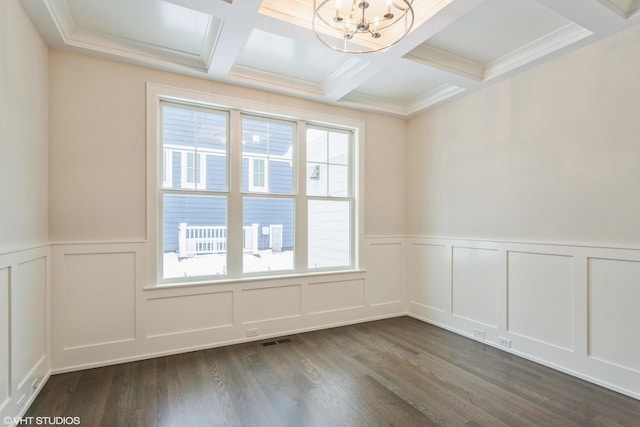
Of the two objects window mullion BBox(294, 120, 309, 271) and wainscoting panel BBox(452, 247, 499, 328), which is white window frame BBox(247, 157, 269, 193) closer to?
window mullion BBox(294, 120, 309, 271)

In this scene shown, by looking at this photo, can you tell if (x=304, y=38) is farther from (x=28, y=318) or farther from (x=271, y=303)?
(x=28, y=318)

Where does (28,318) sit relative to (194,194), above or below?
below

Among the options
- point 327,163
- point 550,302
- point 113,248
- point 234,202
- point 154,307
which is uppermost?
point 327,163

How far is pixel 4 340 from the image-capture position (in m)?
1.90

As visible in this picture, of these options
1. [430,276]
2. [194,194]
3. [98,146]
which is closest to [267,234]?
[194,194]

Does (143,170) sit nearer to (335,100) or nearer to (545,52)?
(335,100)

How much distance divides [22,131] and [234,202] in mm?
1775

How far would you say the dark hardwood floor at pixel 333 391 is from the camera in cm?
210

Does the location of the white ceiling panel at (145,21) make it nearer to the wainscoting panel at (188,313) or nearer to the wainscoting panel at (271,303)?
the wainscoting panel at (188,313)

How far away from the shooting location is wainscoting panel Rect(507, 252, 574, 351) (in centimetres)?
276

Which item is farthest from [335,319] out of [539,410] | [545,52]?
[545,52]

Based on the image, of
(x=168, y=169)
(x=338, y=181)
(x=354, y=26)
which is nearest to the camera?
(x=354, y=26)

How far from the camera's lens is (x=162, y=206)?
10.5 ft

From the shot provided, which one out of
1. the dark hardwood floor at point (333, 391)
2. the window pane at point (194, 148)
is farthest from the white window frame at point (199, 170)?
the dark hardwood floor at point (333, 391)
